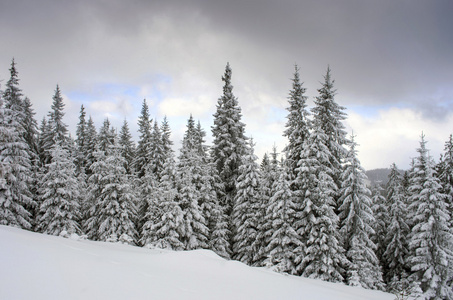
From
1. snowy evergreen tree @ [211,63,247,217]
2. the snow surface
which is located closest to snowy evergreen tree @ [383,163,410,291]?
snowy evergreen tree @ [211,63,247,217]

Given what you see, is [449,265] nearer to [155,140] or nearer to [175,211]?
[175,211]

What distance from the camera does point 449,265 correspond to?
78.1 feet

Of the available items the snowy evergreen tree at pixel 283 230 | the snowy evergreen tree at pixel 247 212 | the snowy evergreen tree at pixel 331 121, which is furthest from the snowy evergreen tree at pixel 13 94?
the snowy evergreen tree at pixel 331 121

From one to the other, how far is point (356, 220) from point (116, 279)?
73.1ft

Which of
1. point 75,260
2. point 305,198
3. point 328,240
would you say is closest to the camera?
point 75,260

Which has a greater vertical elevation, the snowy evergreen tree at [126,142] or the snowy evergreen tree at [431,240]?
the snowy evergreen tree at [126,142]

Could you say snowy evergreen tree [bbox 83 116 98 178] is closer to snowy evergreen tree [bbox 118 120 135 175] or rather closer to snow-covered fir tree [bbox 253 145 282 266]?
snowy evergreen tree [bbox 118 120 135 175]

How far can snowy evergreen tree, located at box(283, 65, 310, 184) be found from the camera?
25.6 metres

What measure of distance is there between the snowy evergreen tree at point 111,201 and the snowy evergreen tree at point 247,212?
980cm

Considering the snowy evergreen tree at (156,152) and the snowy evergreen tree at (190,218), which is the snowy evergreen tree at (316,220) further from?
the snowy evergreen tree at (156,152)

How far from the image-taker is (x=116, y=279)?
5.59m

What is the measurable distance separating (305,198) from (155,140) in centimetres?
2272

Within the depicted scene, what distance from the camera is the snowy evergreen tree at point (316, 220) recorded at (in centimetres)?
2077

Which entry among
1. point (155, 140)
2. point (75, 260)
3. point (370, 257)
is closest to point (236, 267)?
point (75, 260)
